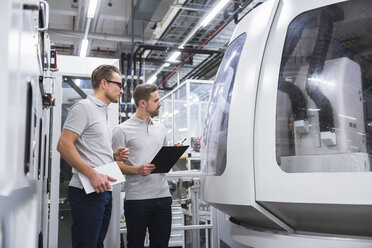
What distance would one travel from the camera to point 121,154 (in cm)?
250

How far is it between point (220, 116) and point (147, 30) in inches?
346

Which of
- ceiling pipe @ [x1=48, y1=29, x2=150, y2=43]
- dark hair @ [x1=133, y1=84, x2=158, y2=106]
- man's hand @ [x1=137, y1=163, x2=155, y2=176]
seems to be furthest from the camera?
ceiling pipe @ [x1=48, y1=29, x2=150, y2=43]

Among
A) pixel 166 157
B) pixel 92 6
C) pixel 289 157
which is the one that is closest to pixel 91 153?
pixel 166 157

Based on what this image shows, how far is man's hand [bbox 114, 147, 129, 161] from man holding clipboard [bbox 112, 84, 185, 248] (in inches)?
5.1

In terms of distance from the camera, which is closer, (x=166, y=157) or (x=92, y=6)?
(x=166, y=157)

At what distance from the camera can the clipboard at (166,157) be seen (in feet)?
7.89

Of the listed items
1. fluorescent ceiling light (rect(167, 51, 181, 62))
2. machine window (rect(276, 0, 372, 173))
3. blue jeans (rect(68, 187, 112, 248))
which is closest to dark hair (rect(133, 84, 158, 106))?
blue jeans (rect(68, 187, 112, 248))

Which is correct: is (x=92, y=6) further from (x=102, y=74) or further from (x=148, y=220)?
(x=148, y=220)

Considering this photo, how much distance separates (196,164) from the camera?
306 inches

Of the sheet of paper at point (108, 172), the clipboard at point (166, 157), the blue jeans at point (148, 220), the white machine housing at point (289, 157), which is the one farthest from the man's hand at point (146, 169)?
the white machine housing at point (289, 157)

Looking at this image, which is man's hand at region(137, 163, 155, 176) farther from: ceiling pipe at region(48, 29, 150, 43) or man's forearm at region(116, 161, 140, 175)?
ceiling pipe at region(48, 29, 150, 43)

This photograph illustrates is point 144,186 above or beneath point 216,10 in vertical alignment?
beneath

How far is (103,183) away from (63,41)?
927 centimetres

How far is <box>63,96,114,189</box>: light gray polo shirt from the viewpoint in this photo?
84.8 inches
